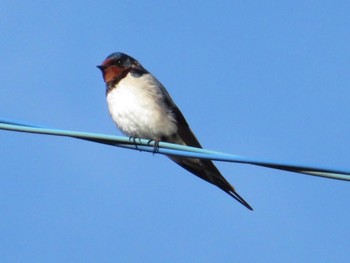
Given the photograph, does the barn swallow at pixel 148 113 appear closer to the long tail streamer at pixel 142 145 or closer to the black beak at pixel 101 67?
the black beak at pixel 101 67

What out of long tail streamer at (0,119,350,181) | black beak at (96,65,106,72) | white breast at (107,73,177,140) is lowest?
long tail streamer at (0,119,350,181)

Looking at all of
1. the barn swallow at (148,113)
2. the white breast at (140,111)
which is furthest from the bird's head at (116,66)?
the white breast at (140,111)

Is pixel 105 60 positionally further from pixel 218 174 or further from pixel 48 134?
pixel 48 134

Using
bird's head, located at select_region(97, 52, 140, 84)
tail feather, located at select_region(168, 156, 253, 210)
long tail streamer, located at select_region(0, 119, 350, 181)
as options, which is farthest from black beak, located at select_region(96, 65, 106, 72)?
long tail streamer, located at select_region(0, 119, 350, 181)

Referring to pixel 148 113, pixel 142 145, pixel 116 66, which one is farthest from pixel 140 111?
pixel 142 145

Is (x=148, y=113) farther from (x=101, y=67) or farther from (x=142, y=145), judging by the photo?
(x=142, y=145)

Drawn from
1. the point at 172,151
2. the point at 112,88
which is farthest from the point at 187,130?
the point at 172,151

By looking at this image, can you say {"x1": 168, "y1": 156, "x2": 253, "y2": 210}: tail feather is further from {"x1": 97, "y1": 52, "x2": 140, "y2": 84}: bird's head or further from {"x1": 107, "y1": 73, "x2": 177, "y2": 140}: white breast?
{"x1": 97, "y1": 52, "x2": 140, "y2": 84}: bird's head
